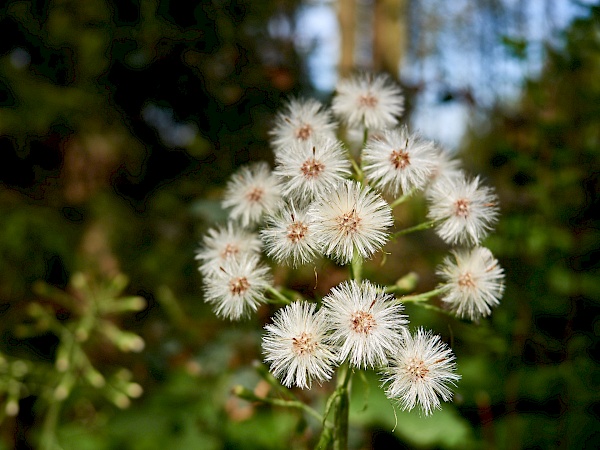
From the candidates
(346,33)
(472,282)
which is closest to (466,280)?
(472,282)

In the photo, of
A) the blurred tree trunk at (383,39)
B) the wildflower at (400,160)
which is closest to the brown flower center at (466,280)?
the wildflower at (400,160)

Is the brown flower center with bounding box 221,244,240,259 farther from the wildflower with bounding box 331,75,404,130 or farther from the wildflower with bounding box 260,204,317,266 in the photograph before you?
the wildflower with bounding box 331,75,404,130

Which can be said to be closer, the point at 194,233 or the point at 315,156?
the point at 315,156

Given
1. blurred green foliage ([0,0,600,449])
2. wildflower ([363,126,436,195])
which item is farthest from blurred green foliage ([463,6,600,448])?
wildflower ([363,126,436,195])

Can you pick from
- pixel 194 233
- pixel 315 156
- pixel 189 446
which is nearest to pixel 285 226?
pixel 315 156

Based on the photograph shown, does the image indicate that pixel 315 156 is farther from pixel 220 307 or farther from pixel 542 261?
pixel 542 261
